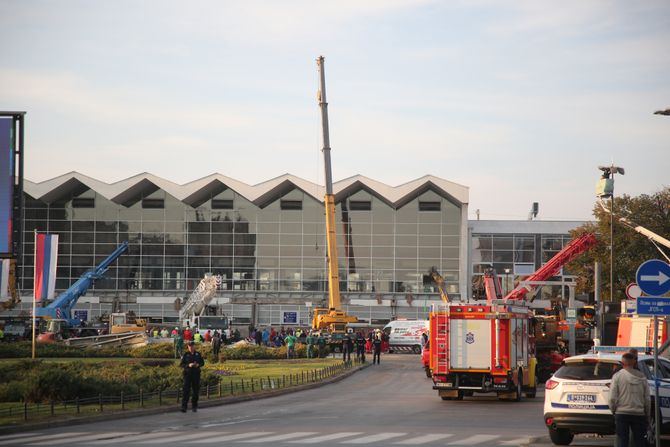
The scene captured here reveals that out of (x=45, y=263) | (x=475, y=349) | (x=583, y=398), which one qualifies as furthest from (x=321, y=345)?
(x=583, y=398)

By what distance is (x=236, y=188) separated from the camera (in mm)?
92062

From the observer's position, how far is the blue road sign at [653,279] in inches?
628

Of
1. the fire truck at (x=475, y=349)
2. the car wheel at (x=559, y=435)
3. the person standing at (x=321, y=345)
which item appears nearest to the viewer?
the car wheel at (x=559, y=435)

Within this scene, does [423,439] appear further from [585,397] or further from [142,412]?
[142,412]

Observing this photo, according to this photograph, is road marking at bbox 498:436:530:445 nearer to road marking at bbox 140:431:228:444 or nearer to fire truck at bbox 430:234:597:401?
road marking at bbox 140:431:228:444

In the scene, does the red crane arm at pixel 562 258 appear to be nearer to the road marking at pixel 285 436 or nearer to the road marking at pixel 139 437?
the road marking at pixel 285 436

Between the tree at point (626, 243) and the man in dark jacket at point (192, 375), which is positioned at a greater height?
the tree at point (626, 243)

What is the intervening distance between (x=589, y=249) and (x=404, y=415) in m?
44.1

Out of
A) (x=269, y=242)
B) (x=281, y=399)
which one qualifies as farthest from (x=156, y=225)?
(x=281, y=399)

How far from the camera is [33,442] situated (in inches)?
733

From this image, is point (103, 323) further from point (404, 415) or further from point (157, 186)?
point (404, 415)

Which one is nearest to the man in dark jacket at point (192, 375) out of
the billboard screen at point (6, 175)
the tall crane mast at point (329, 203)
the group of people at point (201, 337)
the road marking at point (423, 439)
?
the road marking at point (423, 439)

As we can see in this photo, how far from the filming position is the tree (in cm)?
6656

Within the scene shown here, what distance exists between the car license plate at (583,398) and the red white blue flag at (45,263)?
41.7 metres
